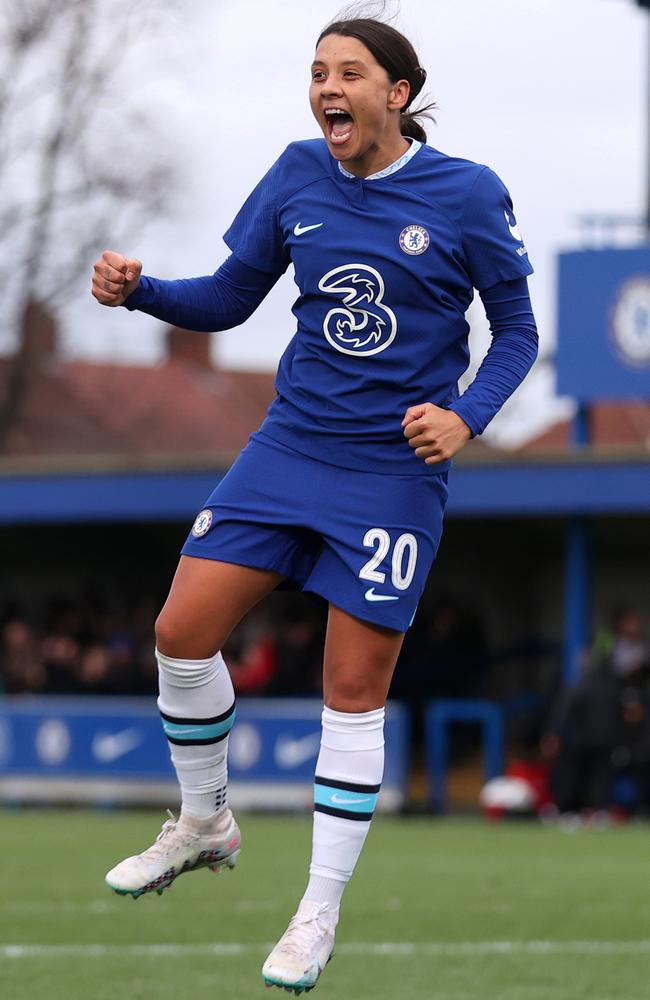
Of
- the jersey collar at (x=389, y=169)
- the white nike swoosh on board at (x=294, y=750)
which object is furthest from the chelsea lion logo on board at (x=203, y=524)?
the white nike swoosh on board at (x=294, y=750)

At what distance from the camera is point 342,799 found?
5.51 metres

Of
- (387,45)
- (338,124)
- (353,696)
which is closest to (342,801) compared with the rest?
(353,696)

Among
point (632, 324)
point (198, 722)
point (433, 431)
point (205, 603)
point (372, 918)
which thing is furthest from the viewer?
point (632, 324)

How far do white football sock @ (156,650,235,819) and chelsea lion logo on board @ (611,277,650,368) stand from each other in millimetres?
15504

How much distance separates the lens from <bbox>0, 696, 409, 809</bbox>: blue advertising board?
18.8 m

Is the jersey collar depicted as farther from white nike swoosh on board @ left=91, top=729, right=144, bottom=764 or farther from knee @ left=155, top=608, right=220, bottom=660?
white nike swoosh on board @ left=91, top=729, right=144, bottom=764

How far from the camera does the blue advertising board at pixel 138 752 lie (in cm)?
1880

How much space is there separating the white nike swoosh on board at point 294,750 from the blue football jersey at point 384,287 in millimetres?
13378

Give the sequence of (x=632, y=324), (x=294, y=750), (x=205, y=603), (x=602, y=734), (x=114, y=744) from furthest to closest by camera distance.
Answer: (x=632, y=324) → (x=114, y=744) → (x=294, y=750) → (x=602, y=734) → (x=205, y=603)

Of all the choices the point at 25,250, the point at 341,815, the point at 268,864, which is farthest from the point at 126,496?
the point at 341,815

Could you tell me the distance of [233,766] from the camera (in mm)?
19203

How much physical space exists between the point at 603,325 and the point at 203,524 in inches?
626

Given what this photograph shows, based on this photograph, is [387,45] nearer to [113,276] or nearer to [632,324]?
[113,276]

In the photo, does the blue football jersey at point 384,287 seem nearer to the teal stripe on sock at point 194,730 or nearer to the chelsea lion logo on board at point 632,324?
the teal stripe on sock at point 194,730
